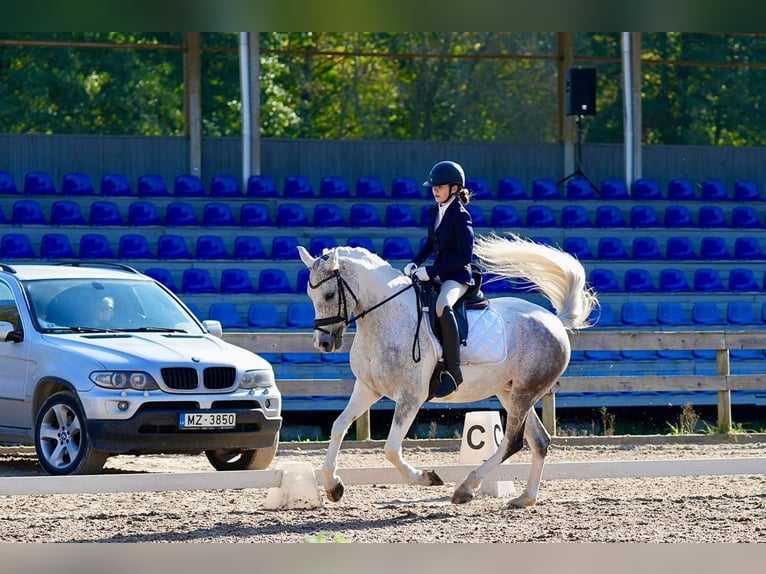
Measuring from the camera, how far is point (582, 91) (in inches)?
899

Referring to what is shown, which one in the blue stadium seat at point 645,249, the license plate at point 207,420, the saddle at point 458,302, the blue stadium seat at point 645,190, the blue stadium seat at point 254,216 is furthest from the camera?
the blue stadium seat at point 645,190

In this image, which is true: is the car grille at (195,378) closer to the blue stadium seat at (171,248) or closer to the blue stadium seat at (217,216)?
the blue stadium seat at (171,248)

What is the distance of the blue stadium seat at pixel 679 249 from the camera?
21.7 m

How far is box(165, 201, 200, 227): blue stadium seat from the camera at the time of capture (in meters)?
20.3

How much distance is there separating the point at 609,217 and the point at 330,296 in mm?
14019

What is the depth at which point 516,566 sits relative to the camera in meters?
3.14

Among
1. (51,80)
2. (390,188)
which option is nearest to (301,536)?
(390,188)

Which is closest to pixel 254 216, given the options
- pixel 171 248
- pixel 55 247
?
pixel 171 248

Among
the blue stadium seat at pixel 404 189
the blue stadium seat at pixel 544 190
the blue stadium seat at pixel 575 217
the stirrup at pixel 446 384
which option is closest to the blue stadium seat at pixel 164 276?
the blue stadium seat at pixel 404 189

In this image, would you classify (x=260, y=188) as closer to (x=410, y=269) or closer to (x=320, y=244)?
(x=320, y=244)

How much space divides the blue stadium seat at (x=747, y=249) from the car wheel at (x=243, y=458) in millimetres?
13136

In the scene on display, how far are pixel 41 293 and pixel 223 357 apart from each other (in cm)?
A: 175

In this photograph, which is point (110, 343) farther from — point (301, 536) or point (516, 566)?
point (516, 566)

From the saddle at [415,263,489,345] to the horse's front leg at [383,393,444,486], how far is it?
48 centimetres
